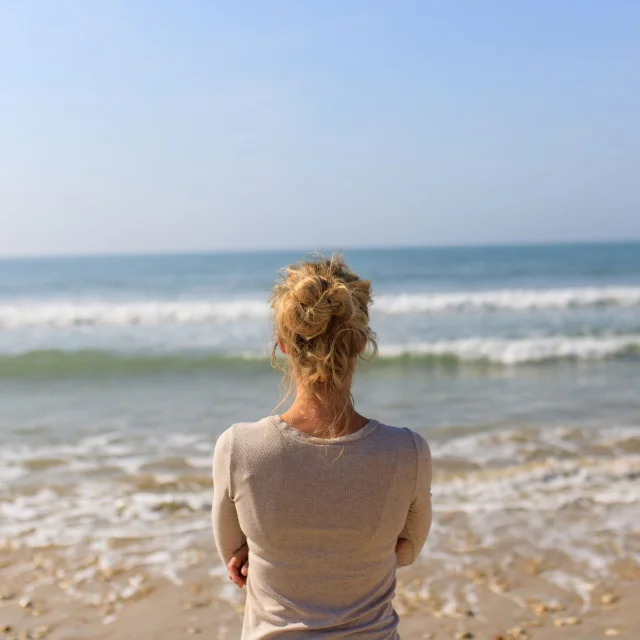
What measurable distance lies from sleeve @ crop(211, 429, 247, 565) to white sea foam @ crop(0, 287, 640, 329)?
17820 millimetres

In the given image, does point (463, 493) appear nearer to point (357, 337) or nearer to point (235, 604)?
point (235, 604)

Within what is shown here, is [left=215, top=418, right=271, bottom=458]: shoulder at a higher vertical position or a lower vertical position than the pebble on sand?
higher

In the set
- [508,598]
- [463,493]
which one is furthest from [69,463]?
[508,598]

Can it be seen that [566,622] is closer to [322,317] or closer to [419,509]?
[419,509]

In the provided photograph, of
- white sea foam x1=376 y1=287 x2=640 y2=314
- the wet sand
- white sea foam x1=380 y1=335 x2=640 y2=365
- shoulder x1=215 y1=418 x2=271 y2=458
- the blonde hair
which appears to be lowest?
the wet sand

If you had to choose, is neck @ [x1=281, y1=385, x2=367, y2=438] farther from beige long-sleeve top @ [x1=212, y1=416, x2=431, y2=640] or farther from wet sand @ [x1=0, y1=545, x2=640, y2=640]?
wet sand @ [x1=0, y1=545, x2=640, y2=640]

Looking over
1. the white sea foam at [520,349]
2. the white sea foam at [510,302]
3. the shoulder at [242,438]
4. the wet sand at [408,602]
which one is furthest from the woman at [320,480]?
the white sea foam at [510,302]

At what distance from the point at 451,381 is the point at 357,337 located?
916 cm

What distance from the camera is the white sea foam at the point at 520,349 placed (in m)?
13.0

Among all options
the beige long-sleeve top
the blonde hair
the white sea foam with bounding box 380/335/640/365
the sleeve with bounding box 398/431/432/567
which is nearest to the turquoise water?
the white sea foam with bounding box 380/335/640/365

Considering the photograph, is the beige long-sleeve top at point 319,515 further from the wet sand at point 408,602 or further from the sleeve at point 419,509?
the wet sand at point 408,602

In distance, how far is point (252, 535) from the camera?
70.9 inches

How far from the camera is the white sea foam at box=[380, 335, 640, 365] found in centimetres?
1305

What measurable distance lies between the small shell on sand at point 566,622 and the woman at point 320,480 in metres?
2.19
